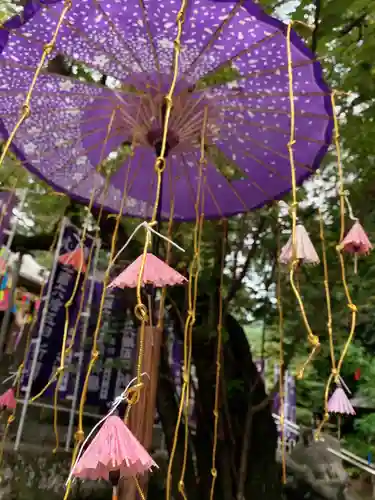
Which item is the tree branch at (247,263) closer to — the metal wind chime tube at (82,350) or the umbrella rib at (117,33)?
the metal wind chime tube at (82,350)

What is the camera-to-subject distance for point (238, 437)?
2.57m

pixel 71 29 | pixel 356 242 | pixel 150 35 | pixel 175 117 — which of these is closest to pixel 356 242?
pixel 356 242

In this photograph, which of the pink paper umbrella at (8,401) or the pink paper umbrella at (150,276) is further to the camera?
the pink paper umbrella at (8,401)

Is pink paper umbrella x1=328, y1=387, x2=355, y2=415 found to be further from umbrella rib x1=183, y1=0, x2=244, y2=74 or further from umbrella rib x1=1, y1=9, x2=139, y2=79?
umbrella rib x1=1, y1=9, x2=139, y2=79

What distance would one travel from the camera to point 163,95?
4.85 ft

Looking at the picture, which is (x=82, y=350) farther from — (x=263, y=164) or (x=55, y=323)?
(x=263, y=164)

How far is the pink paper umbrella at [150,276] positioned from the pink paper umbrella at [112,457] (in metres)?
0.23

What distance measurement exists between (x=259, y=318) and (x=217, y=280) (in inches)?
17.2

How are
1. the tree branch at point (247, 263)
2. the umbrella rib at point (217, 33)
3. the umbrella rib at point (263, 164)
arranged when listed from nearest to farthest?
the umbrella rib at point (217, 33) < the umbrella rib at point (263, 164) < the tree branch at point (247, 263)

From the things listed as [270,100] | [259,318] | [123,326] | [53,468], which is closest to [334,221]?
[259,318]

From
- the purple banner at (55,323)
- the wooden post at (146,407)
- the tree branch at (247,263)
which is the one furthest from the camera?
the purple banner at (55,323)

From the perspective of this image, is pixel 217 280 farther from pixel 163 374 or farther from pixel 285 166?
pixel 285 166

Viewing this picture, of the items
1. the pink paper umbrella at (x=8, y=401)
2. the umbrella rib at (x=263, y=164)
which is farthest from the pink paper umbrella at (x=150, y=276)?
the pink paper umbrella at (x=8, y=401)

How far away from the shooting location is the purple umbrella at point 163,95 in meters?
1.34
